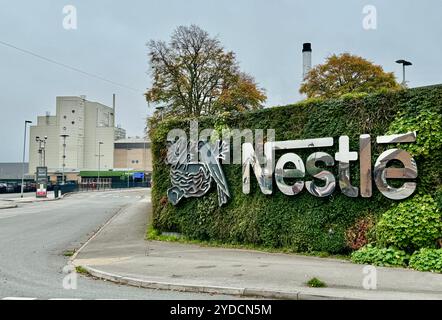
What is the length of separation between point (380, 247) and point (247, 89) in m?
21.4

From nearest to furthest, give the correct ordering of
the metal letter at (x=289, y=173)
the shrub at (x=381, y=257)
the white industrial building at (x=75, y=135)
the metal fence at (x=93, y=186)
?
the shrub at (x=381, y=257), the metal letter at (x=289, y=173), the metal fence at (x=93, y=186), the white industrial building at (x=75, y=135)

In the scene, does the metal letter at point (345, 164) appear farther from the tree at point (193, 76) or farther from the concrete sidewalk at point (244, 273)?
the tree at point (193, 76)

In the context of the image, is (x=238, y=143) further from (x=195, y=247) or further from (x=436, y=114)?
(x=436, y=114)

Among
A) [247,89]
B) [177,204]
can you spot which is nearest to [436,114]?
[177,204]

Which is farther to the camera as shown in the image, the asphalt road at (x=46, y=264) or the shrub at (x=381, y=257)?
the shrub at (x=381, y=257)

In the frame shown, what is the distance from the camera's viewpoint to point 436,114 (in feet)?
34.7

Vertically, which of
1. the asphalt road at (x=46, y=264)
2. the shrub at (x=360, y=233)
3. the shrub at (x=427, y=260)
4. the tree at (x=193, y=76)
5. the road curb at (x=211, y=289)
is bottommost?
the asphalt road at (x=46, y=264)

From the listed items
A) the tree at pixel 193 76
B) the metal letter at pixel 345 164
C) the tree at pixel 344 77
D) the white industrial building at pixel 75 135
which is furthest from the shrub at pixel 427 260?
the white industrial building at pixel 75 135

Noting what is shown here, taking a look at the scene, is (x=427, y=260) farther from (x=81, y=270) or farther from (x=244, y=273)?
(x=81, y=270)

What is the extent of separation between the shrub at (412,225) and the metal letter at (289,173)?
2.45 m

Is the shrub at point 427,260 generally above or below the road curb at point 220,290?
above

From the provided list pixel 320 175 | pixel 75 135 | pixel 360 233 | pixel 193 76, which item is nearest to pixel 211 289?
pixel 360 233

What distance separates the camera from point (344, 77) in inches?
1566

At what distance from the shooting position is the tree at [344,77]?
3819cm
